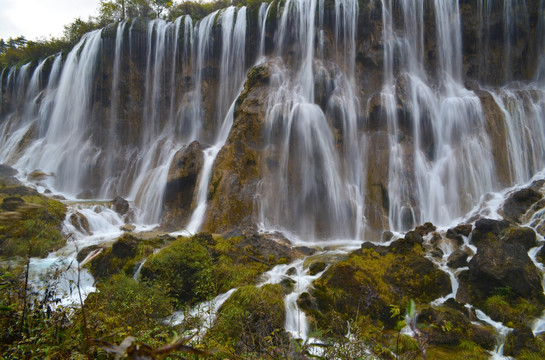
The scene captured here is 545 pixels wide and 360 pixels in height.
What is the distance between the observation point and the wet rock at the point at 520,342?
19.9 feet

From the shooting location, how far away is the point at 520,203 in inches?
507

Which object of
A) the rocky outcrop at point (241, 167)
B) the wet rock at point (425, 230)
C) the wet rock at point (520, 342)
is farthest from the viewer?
the rocky outcrop at point (241, 167)

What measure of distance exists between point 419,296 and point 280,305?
3.73 metres

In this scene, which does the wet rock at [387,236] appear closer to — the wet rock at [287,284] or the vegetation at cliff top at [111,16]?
the wet rock at [287,284]

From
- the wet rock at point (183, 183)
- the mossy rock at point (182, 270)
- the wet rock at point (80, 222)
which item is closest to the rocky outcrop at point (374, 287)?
the mossy rock at point (182, 270)

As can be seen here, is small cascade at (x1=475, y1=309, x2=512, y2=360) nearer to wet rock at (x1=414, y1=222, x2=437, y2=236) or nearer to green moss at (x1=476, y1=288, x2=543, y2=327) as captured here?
green moss at (x1=476, y1=288, x2=543, y2=327)

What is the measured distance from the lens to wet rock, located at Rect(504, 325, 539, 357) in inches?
239

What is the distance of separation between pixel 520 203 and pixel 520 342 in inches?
343

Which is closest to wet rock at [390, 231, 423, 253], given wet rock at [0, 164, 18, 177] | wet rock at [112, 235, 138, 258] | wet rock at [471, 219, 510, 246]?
wet rock at [471, 219, 510, 246]

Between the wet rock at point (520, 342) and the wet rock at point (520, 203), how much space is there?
25.0 feet

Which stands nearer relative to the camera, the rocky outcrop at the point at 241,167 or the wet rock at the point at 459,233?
the wet rock at the point at 459,233

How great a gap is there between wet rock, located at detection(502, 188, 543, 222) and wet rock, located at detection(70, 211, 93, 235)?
18.4 meters

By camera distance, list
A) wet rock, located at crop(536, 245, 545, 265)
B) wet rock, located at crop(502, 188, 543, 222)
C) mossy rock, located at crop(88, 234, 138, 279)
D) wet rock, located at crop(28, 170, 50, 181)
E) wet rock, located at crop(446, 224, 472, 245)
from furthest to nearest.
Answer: wet rock, located at crop(28, 170, 50, 181) < wet rock, located at crop(502, 188, 543, 222) < wet rock, located at crop(446, 224, 472, 245) < mossy rock, located at crop(88, 234, 138, 279) < wet rock, located at crop(536, 245, 545, 265)

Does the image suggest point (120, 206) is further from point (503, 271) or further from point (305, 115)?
point (503, 271)
